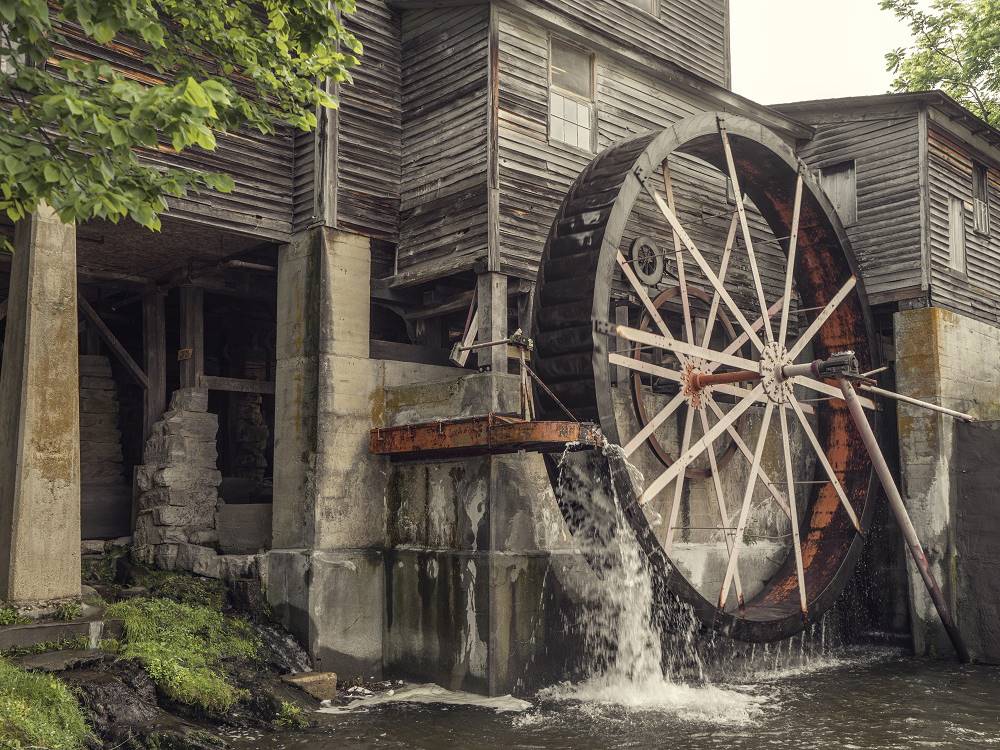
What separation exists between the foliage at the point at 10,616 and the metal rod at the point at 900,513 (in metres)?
7.10

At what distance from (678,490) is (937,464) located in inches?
148

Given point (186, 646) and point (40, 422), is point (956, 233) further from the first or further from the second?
point (40, 422)

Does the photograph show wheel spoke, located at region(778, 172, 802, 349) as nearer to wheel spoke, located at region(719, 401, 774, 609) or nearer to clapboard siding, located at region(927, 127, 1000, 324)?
wheel spoke, located at region(719, 401, 774, 609)

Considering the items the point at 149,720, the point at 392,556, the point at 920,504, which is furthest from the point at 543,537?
the point at 920,504

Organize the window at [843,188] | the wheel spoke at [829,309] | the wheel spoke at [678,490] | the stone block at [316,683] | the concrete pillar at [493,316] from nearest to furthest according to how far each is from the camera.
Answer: the stone block at [316,683] → the concrete pillar at [493,316] → the wheel spoke at [678,490] → the wheel spoke at [829,309] → the window at [843,188]

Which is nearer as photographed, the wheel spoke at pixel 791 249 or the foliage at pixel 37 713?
the foliage at pixel 37 713

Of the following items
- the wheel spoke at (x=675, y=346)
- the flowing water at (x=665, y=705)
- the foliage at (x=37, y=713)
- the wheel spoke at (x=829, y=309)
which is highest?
the wheel spoke at (x=829, y=309)

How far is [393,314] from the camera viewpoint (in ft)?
41.1

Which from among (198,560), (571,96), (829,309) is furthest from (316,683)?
(829,309)

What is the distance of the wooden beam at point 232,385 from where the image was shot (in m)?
10.7

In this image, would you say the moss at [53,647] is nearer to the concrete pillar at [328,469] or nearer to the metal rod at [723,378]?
the concrete pillar at [328,469]

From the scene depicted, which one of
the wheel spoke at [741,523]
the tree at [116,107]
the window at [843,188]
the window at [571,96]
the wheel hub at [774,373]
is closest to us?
the tree at [116,107]

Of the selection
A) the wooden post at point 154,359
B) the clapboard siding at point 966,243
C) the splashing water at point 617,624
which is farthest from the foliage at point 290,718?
the clapboard siding at point 966,243

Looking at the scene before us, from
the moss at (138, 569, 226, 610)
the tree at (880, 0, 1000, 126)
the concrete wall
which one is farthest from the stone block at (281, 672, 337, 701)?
the tree at (880, 0, 1000, 126)
